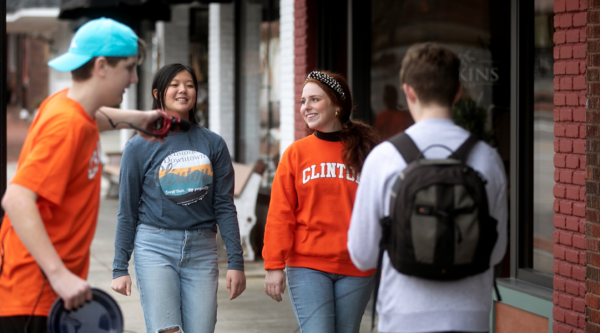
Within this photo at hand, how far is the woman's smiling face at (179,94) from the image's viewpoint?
3891 millimetres

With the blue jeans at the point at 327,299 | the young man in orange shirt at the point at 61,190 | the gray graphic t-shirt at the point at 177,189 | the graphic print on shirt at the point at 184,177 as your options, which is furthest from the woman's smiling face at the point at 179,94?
the young man in orange shirt at the point at 61,190

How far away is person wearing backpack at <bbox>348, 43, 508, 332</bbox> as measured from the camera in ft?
7.55

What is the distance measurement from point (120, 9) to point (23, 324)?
955 cm

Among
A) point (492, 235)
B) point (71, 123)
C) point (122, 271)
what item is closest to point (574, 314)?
point (492, 235)

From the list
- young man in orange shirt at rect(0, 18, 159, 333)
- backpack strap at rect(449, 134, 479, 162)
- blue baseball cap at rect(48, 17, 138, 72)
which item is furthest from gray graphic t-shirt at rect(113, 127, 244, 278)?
backpack strap at rect(449, 134, 479, 162)

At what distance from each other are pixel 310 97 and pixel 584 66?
163 centimetres

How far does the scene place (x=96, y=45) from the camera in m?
2.58

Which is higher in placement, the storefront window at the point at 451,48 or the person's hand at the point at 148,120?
the storefront window at the point at 451,48

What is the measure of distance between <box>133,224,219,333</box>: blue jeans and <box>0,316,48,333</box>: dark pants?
1.15 metres

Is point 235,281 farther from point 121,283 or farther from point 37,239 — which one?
point 37,239

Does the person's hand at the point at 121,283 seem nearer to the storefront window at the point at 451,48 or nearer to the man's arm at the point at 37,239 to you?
the man's arm at the point at 37,239

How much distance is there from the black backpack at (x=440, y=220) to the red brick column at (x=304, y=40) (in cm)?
475

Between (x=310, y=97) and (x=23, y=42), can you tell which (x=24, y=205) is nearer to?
(x=310, y=97)

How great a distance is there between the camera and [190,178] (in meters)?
3.77
